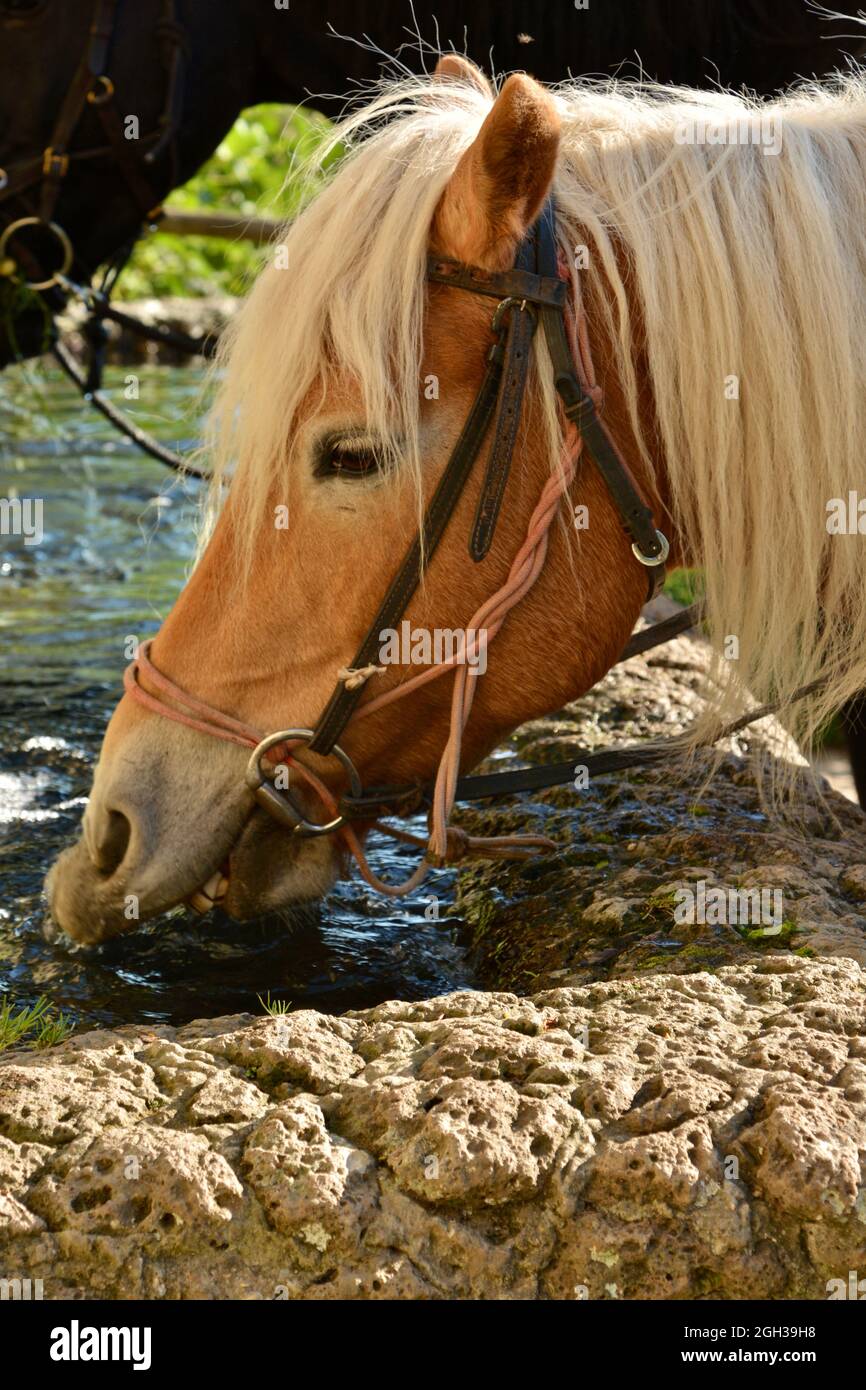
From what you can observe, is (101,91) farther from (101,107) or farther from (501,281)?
(501,281)

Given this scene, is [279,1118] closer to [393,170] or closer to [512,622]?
[512,622]

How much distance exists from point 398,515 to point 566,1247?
1159 mm

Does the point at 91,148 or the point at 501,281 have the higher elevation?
the point at 91,148

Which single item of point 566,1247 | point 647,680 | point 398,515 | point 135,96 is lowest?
point 566,1247

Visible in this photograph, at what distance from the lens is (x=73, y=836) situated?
10.8 ft

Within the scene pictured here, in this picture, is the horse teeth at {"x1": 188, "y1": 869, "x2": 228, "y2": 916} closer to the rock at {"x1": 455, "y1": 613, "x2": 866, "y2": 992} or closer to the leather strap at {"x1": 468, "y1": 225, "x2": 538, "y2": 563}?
the rock at {"x1": 455, "y1": 613, "x2": 866, "y2": 992}

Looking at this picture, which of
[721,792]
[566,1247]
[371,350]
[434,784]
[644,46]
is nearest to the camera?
[566,1247]

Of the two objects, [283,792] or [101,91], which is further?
[101,91]

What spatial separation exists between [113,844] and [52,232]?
2478 millimetres

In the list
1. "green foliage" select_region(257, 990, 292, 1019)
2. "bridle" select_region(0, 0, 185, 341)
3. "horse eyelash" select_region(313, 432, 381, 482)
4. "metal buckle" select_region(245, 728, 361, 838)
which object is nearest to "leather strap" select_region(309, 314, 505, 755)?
"horse eyelash" select_region(313, 432, 381, 482)

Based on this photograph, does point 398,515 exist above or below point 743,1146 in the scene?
above

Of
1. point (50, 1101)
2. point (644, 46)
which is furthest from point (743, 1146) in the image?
point (644, 46)

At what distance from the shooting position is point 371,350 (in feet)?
7.39
